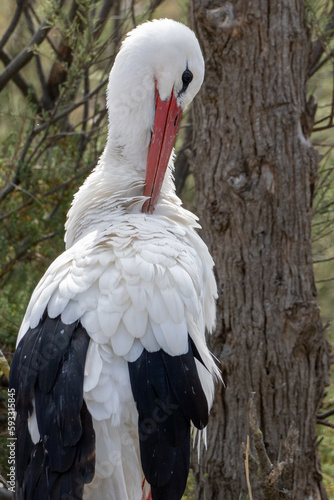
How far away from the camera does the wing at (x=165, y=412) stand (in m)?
2.31

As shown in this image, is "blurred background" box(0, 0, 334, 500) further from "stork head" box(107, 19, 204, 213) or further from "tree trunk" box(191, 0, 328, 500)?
"stork head" box(107, 19, 204, 213)

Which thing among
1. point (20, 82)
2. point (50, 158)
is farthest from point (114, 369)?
point (20, 82)

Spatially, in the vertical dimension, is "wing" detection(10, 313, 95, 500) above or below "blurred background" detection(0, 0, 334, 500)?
below

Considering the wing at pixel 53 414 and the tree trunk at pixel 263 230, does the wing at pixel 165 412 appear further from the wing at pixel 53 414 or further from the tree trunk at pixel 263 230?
the tree trunk at pixel 263 230

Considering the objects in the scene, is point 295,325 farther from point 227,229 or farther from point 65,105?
point 65,105

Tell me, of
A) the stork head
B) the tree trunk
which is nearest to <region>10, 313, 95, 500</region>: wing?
Result: the stork head

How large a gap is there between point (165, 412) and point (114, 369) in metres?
0.22

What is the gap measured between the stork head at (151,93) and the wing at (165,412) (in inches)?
34.0

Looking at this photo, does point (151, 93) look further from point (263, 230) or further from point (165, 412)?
point (165, 412)

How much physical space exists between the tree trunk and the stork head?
77 cm

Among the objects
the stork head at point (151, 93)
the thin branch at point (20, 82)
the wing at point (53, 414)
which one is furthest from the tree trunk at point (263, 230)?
the thin branch at point (20, 82)

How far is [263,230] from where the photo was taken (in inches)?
153

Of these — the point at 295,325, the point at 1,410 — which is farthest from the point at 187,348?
the point at 1,410

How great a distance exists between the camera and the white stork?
7.52 ft
